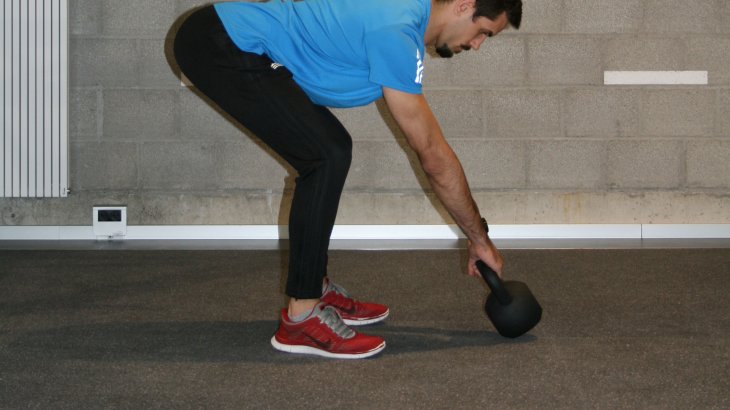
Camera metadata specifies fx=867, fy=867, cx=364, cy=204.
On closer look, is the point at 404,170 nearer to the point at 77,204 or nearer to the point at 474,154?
the point at 474,154

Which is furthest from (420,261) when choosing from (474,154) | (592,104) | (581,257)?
(592,104)

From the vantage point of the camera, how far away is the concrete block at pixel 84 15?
378cm

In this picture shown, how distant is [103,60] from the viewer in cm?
379

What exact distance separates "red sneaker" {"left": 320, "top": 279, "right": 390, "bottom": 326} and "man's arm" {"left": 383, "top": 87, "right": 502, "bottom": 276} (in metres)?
0.44

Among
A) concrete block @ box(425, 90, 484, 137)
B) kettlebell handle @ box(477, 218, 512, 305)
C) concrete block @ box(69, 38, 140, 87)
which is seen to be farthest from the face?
concrete block @ box(69, 38, 140, 87)

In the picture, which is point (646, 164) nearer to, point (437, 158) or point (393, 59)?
point (437, 158)

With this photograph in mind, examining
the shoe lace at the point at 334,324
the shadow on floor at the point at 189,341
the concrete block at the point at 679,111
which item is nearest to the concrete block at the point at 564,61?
the concrete block at the point at 679,111

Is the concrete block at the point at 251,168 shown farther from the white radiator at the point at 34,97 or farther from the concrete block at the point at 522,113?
the concrete block at the point at 522,113

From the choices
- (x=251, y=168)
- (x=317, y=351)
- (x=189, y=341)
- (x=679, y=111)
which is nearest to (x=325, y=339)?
(x=317, y=351)

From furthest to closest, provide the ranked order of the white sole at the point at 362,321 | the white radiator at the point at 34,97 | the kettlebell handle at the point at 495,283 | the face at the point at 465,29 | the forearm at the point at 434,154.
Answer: the white radiator at the point at 34,97
the white sole at the point at 362,321
the kettlebell handle at the point at 495,283
the face at the point at 465,29
the forearm at the point at 434,154

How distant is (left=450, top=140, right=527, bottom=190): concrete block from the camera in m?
3.83

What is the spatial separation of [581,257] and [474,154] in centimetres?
80

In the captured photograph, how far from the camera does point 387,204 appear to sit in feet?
12.6

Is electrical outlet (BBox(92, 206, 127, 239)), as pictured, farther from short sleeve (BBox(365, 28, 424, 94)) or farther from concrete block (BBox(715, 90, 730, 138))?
concrete block (BBox(715, 90, 730, 138))
